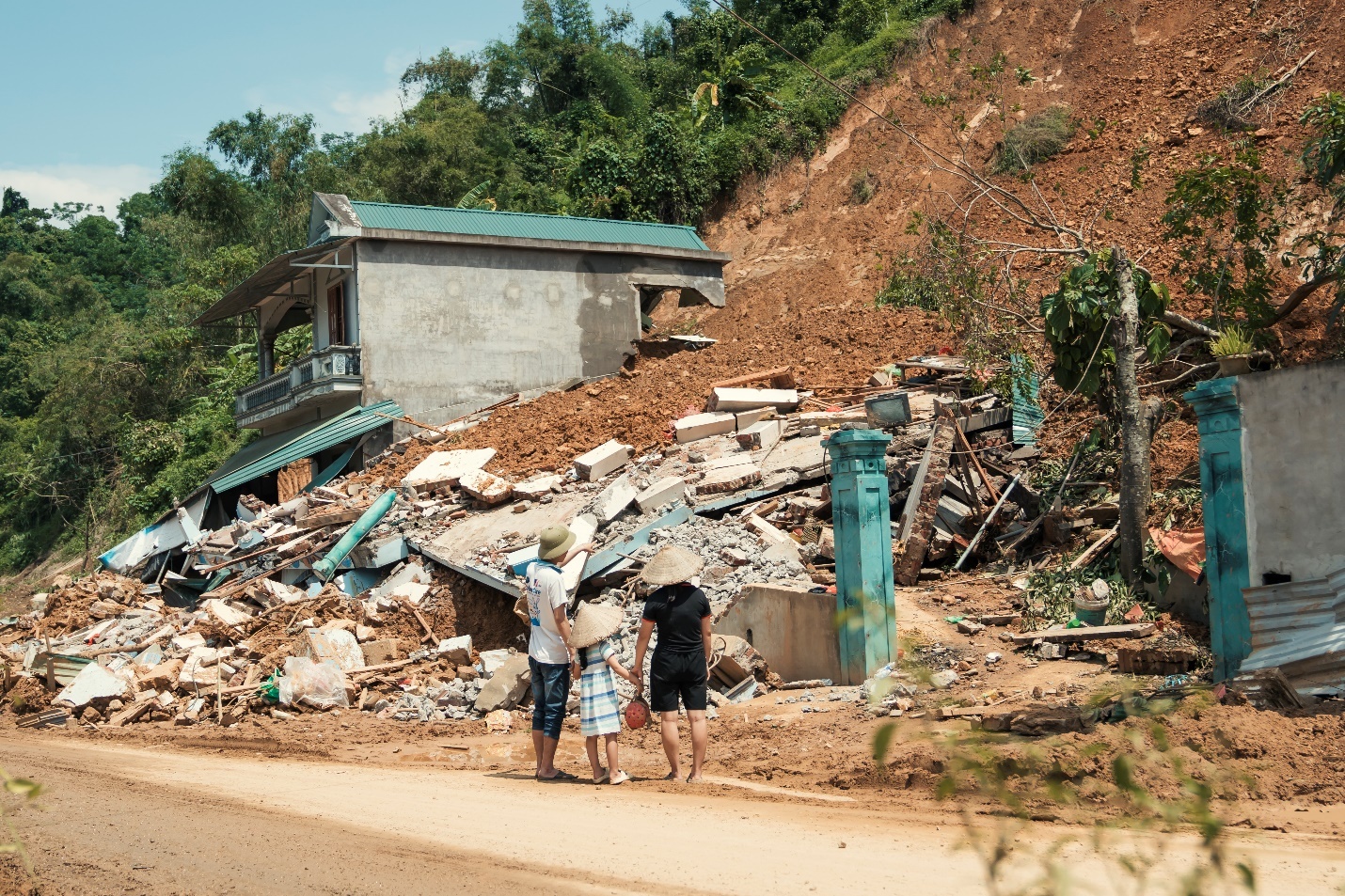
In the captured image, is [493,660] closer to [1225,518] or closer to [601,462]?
[601,462]

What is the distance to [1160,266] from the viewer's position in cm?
2192

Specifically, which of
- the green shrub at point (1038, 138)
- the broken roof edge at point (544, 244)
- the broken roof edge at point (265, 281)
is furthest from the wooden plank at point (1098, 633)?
the green shrub at point (1038, 138)

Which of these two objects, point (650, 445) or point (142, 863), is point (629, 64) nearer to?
point (650, 445)

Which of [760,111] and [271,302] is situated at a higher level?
[760,111]

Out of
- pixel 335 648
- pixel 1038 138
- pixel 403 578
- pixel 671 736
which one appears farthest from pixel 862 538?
pixel 1038 138

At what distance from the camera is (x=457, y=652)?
13.3 metres

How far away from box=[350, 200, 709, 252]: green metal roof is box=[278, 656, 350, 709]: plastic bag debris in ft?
41.4

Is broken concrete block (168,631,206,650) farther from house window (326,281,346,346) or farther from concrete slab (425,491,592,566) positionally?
house window (326,281,346,346)

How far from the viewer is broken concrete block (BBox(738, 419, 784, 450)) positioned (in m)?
16.1

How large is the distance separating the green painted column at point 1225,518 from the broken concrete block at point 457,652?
312 inches

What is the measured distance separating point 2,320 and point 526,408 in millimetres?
39327

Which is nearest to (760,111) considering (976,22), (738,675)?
(976,22)

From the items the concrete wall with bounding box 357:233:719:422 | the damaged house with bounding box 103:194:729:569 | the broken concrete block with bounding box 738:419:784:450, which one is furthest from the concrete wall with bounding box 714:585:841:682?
the concrete wall with bounding box 357:233:719:422

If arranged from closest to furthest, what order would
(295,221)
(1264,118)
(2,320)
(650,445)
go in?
(650,445)
(1264,118)
(295,221)
(2,320)
